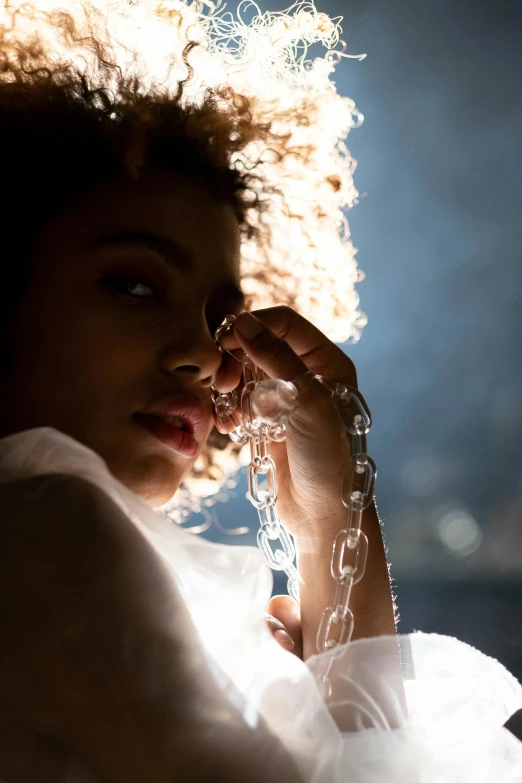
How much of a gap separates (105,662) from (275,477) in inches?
17.2

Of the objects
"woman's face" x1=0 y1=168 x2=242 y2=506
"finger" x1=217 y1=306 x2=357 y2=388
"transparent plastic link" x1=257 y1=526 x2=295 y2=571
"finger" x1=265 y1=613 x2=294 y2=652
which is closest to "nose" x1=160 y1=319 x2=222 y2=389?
"woman's face" x1=0 y1=168 x2=242 y2=506

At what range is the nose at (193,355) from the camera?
86 cm

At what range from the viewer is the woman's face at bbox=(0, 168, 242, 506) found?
811 millimetres

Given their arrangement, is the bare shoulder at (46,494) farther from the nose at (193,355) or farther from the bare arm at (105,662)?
the nose at (193,355)

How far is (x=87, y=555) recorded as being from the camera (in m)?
0.59

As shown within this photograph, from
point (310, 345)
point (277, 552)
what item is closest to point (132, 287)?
point (310, 345)

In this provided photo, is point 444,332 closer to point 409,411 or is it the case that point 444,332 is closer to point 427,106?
point 409,411

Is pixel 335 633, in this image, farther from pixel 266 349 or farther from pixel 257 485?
pixel 266 349

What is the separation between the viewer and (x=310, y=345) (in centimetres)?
104

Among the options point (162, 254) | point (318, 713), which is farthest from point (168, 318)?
point (318, 713)

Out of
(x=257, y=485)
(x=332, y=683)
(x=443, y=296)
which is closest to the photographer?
(x=332, y=683)

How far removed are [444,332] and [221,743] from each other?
1565mm

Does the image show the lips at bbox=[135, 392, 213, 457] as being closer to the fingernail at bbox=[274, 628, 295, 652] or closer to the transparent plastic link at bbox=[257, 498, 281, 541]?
the transparent plastic link at bbox=[257, 498, 281, 541]

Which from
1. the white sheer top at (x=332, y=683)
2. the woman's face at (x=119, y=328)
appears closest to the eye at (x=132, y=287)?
the woman's face at (x=119, y=328)
